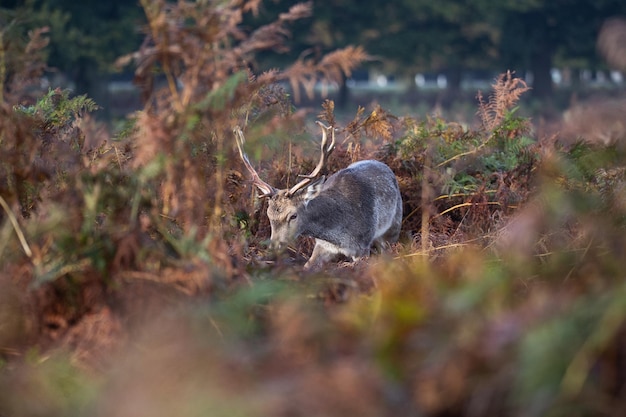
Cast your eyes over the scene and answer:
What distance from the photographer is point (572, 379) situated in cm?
363

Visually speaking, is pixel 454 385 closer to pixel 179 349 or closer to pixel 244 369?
pixel 244 369

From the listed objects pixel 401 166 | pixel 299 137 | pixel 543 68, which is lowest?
pixel 543 68

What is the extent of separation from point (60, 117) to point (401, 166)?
3.70 m

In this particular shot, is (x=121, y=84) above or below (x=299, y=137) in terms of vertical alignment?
below

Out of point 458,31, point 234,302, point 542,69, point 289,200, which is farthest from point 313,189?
point 542,69

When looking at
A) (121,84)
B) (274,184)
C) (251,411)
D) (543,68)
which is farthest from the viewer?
(121,84)

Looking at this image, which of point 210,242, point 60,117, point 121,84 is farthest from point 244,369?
point 121,84

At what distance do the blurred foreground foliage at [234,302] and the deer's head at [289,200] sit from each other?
1.91m

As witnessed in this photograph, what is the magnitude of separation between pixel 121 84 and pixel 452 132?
46.5 metres

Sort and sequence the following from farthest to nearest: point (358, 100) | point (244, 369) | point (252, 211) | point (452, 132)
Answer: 1. point (358, 100)
2. point (452, 132)
3. point (252, 211)
4. point (244, 369)

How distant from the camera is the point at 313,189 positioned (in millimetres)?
9172

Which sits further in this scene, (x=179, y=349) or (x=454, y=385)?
(x=179, y=349)

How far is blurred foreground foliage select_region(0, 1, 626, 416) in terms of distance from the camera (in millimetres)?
3682

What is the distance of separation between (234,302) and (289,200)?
4.65 m
